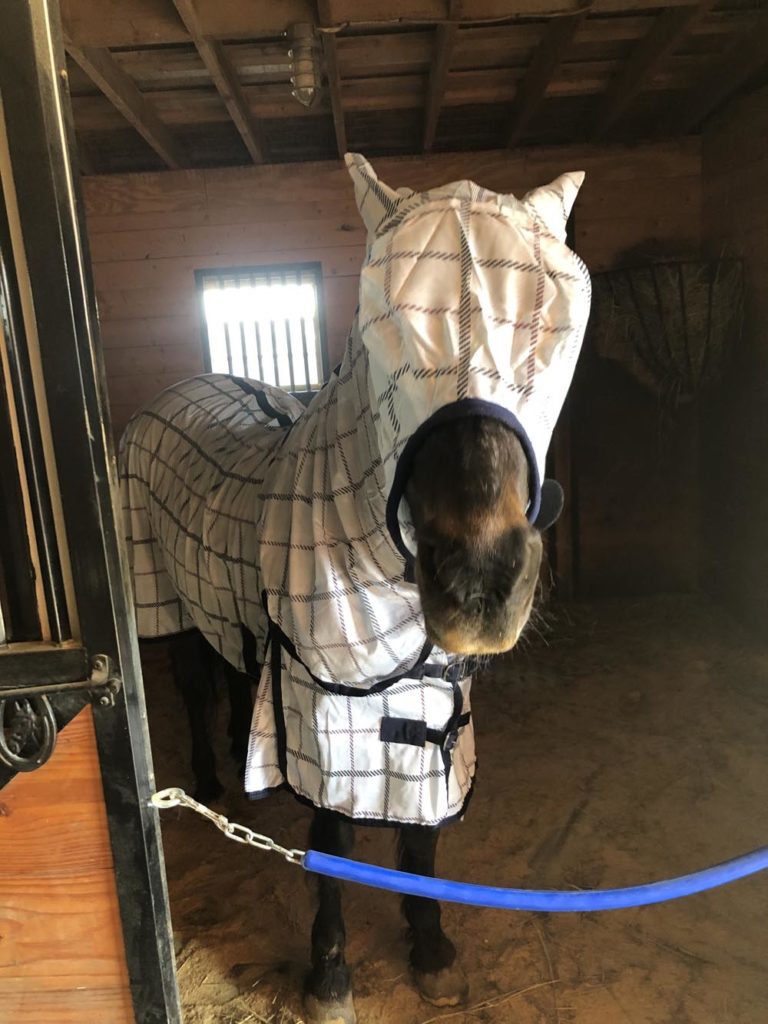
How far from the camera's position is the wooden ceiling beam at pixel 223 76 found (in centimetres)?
180

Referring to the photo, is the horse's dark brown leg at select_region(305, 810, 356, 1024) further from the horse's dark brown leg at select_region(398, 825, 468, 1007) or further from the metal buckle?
the metal buckle

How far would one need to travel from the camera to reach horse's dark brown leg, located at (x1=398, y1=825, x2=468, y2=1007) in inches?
54.0

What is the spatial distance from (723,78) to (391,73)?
49.1 inches

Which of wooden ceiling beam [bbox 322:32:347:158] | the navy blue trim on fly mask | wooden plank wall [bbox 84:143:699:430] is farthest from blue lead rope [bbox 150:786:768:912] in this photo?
wooden plank wall [bbox 84:143:699:430]

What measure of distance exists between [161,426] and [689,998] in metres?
1.87

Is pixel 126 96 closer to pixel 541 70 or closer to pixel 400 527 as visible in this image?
pixel 541 70

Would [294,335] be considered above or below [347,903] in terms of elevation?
above

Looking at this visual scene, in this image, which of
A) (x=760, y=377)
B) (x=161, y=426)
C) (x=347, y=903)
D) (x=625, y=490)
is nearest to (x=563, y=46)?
(x=760, y=377)

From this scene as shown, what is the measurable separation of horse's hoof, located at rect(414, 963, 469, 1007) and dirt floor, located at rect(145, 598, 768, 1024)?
0.02m

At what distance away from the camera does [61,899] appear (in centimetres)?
76

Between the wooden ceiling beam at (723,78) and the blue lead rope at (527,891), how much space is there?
2.58 meters

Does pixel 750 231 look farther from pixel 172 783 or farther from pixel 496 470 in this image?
pixel 172 783

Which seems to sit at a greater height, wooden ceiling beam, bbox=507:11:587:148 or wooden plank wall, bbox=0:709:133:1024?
wooden ceiling beam, bbox=507:11:587:148

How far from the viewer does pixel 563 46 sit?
2164 millimetres
